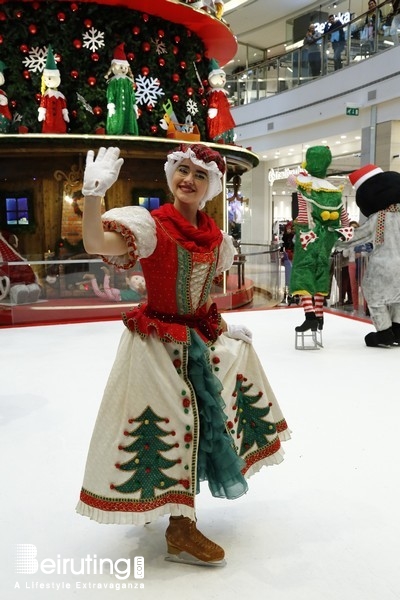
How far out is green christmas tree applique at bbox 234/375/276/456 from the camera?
206 centimetres

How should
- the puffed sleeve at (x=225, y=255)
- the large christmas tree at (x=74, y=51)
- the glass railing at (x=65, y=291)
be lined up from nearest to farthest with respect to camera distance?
the puffed sleeve at (x=225, y=255), the glass railing at (x=65, y=291), the large christmas tree at (x=74, y=51)

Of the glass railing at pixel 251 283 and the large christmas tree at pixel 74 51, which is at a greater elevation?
the large christmas tree at pixel 74 51

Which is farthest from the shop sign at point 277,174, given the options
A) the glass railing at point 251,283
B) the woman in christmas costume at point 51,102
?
the woman in christmas costume at point 51,102

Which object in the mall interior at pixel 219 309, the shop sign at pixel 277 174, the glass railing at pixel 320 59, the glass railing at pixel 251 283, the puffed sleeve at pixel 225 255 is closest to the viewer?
the mall interior at pixel 219 309

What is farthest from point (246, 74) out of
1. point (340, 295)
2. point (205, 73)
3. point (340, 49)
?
point (340, 295)

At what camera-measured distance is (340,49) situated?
42.6 feet

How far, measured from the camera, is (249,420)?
2.09 meters

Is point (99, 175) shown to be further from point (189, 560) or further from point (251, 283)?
point (251, 283)

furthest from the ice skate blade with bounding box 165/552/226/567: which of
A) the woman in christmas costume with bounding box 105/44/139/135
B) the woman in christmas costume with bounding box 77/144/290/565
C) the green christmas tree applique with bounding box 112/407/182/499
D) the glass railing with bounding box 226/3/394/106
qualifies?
the glass railing with bounding box 226/3/394/106

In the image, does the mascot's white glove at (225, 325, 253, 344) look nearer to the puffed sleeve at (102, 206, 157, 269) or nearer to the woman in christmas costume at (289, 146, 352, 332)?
the puffed sleeve at (102, 206, 157, 269)

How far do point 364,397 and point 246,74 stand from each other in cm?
1563

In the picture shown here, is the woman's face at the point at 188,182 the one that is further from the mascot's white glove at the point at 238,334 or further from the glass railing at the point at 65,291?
the glass railing at the point at 65,291

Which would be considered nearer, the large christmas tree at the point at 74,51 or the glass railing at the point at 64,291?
the glass railing at the point at 64,291

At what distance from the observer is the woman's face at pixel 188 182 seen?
1932 mm
